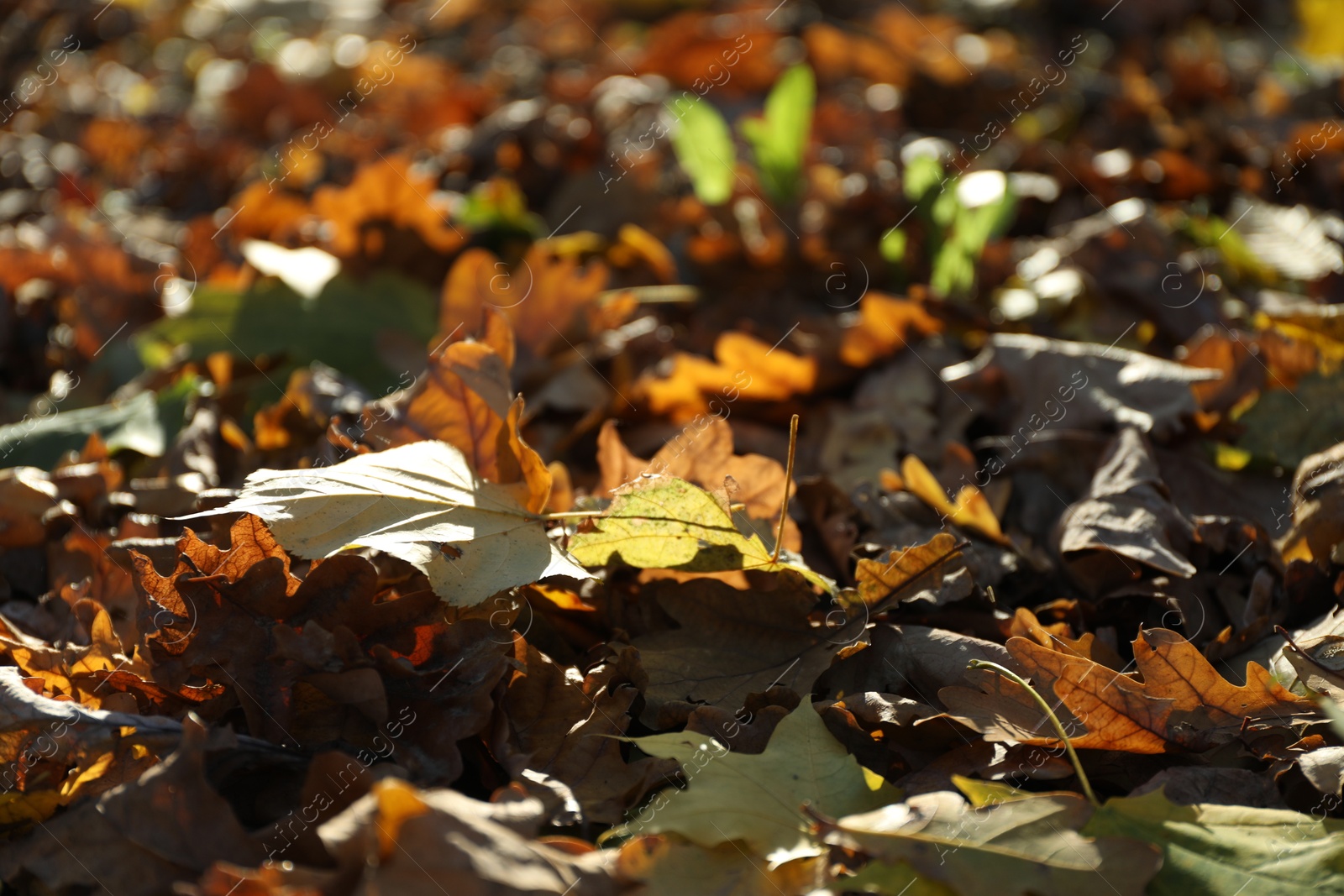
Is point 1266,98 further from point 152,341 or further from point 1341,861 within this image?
point 152,341

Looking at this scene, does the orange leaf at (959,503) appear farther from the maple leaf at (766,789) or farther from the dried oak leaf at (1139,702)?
the maple leaf at (766,789)

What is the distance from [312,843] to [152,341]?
1.35 metres

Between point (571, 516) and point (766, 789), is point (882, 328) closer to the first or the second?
point (571, 516)

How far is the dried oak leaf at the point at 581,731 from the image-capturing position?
1.02m

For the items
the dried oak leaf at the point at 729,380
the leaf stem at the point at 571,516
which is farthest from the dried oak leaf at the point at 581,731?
the dried oak leaf at the point at 729,380

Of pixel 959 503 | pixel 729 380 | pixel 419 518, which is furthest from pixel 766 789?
pixel 729 380

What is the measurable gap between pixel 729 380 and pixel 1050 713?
2.58 ft

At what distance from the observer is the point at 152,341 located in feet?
6.43

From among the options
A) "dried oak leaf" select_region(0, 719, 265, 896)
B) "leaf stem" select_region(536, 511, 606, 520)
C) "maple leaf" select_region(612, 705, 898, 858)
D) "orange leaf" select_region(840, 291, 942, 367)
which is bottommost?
"orange leaf" select_region(840, 291, 942, 367)

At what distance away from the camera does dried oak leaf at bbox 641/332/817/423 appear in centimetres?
160

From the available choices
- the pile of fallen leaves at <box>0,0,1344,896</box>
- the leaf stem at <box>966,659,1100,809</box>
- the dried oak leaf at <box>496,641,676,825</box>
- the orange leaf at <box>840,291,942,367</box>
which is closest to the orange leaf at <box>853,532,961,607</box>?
the pile of fallen leaves at <box>0,0,1344,896</box>

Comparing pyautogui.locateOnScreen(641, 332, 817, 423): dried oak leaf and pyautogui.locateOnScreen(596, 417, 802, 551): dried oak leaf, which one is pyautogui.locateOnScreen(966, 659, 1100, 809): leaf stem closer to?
pyautogui.locateOnScreen(596, 417, 802, 551): dried oak leaf

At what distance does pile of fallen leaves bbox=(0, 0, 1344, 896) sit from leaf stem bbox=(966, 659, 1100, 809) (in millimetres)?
13

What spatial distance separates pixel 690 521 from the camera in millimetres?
1104
